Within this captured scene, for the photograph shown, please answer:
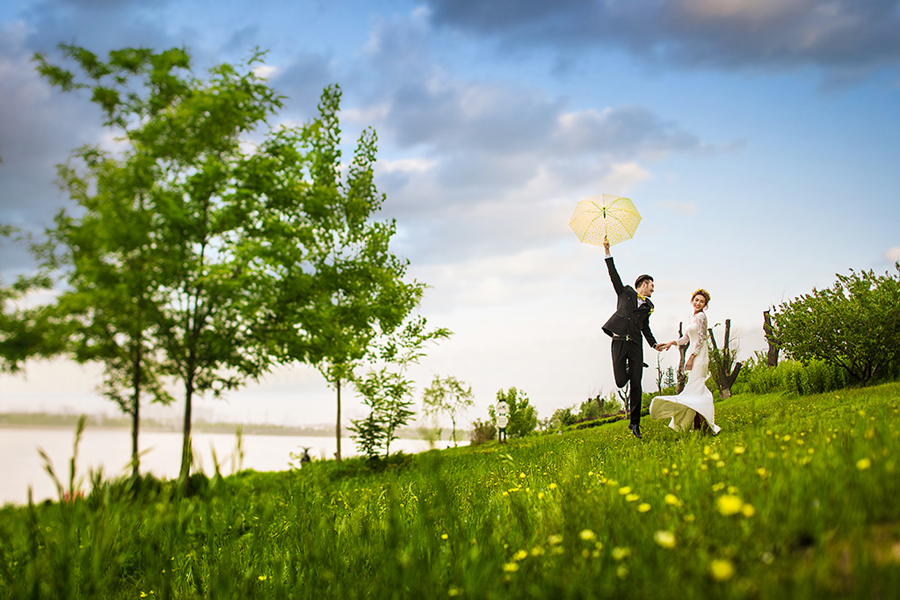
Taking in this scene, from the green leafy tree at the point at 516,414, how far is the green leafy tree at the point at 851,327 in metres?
10.4

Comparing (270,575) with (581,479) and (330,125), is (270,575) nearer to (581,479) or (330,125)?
(581,479)

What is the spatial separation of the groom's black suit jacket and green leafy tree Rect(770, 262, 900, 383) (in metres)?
8.71

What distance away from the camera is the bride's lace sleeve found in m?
7.86

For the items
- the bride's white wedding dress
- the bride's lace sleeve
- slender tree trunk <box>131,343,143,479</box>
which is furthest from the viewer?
slender tree trunk <box>131,343,143,479</box>

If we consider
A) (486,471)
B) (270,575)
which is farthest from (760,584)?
(486,471)

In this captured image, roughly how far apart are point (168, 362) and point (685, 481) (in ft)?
40.6

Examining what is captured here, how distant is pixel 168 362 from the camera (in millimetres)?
12141

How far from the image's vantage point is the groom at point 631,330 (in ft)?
29.8

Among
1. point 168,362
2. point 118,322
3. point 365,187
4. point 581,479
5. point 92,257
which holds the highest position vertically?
point 365,187

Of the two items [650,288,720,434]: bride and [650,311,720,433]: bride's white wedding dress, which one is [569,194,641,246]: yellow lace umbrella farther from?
[650,311,720,433]: bride's white wedding dress

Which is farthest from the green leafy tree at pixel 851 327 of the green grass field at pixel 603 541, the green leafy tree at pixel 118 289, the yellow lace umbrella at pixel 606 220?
the green leafy tree at pixel 118 289

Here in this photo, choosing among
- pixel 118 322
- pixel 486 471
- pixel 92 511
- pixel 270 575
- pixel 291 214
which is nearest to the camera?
pixel 92 511

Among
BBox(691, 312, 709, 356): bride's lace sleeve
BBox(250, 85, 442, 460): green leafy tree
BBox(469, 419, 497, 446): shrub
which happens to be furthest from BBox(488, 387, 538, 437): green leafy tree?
BBox(691, 312, 709, 356): bride's lace sleeve

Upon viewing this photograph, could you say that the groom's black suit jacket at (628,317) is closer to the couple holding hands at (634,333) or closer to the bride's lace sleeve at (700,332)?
the couple holding hands at (634,333)
